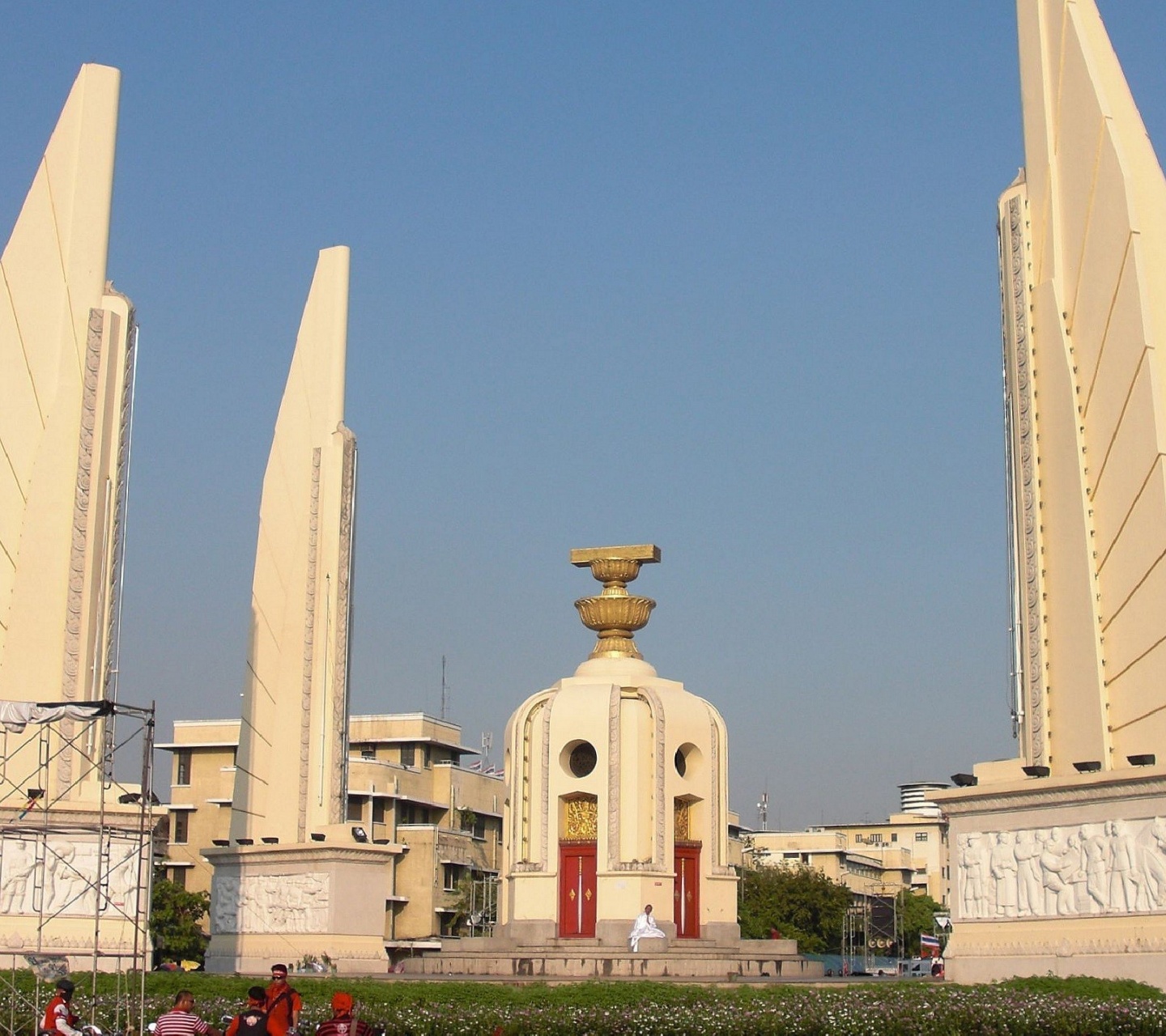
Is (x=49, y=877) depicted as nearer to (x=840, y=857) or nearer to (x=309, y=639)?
(x=309, y=639)

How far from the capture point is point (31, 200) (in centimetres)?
2267


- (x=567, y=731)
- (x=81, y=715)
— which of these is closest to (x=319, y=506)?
(x=567, y=731)

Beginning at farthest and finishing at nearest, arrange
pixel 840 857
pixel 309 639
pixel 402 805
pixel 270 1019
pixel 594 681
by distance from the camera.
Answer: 1. pixel 840 857
2. pixel 402 805
3. pixel 594 681
4. pixel 309 639
5. pixel 270 1019

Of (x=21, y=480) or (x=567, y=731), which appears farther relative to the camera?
(x=567, y=731)

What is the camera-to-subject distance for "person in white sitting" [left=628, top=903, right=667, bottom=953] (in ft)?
84.6

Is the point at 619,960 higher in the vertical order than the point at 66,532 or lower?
lower

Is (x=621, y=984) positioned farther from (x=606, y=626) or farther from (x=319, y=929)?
(x=606, y=626)

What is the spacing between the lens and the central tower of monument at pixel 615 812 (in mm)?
27984

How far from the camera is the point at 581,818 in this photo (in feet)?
94.7

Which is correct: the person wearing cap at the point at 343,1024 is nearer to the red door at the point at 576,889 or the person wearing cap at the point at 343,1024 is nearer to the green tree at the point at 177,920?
the red door at the point at 576,889

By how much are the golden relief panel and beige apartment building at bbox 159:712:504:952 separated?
711 inches

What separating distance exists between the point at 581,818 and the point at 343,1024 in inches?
723

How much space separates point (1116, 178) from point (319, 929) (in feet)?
54.7

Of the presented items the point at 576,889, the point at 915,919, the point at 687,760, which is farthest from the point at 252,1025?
the point at 915,919
